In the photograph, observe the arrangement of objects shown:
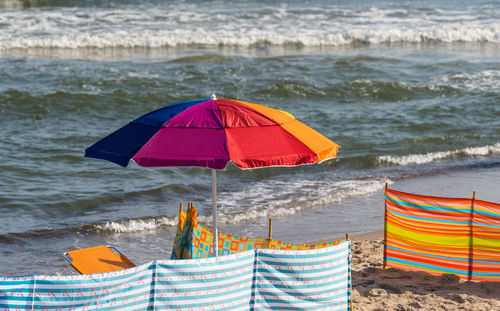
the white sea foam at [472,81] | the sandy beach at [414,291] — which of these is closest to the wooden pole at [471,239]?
the sandy beach at [414,291]

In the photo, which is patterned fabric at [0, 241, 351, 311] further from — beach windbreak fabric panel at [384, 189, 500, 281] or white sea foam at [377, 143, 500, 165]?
white sea foam at [377, 143, 500, 165]

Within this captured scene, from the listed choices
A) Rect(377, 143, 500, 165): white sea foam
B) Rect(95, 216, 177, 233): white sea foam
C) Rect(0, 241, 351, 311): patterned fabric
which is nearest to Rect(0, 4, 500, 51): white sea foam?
Rect(377, 143, 500, 165): white sea foam

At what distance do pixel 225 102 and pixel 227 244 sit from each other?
5.36ft

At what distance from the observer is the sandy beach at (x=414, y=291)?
7012mm

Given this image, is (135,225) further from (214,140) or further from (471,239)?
(471,239)

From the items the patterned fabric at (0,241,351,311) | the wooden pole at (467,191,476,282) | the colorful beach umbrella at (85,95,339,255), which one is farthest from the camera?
the wooden pole at (467,191,476,282)

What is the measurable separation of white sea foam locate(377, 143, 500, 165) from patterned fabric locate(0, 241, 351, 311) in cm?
909

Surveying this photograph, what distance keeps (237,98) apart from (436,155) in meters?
6.76

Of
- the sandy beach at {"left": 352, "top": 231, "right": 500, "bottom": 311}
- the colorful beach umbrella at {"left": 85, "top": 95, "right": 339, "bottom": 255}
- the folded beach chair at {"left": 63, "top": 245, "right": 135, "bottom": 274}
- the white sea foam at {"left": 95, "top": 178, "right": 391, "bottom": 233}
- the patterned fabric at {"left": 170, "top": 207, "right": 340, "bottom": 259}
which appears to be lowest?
the white sea foam at {"left": 95, "top": 178, "right": 391, "bottom": 233}

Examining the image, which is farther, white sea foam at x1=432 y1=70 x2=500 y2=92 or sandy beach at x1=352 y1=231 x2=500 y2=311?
white sea foam at x1=432 y1=70 x2=500 y2=92

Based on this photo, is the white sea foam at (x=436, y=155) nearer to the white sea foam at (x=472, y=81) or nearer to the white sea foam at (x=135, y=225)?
the white sea foam at (x=135, y=225)

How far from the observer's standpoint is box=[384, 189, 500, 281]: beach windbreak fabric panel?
731cm

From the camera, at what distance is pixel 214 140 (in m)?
5.71

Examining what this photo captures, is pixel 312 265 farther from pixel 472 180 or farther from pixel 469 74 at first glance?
pixel 469 74
